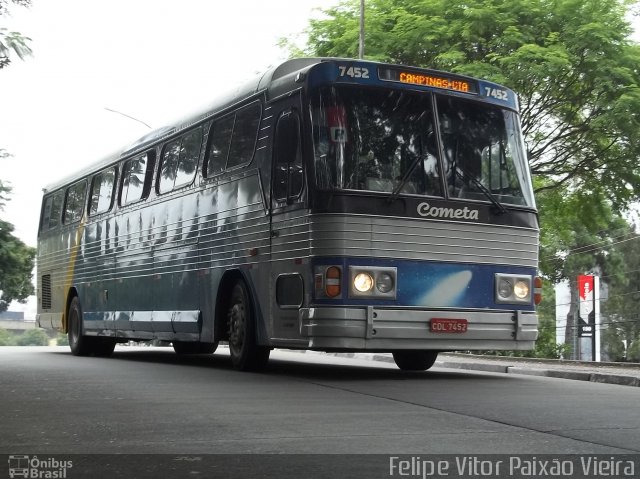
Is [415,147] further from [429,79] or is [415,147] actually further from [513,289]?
[513,289]

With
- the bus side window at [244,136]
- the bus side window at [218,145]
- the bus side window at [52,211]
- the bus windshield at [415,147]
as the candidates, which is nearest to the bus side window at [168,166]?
the bus side window at [218,145]

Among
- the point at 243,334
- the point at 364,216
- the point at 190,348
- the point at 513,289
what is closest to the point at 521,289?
the point at 513,289

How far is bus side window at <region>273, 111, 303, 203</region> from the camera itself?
1247 centimetres

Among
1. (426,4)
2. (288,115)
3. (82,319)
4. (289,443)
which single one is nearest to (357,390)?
(288,115)

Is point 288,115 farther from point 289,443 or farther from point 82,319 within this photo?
point 82,319

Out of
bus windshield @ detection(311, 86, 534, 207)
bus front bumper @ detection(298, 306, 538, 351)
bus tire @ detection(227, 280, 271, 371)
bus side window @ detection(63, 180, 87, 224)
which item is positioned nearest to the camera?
bus front bumper @ detection(298, 306, 538, 351)

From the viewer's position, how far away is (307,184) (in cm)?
1222

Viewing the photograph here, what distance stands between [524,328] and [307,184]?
3120 millimetres

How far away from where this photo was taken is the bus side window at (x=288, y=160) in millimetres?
12469

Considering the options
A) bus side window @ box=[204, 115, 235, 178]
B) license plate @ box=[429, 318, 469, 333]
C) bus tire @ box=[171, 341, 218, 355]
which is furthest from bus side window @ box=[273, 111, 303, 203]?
bus tire @ box=[171, 341, 218, 355]

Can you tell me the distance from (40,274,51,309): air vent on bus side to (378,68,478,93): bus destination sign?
13.3 meters

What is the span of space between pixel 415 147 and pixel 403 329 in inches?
80.8

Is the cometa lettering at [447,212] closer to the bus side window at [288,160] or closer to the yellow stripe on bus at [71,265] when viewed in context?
the bus side window at [288,160]

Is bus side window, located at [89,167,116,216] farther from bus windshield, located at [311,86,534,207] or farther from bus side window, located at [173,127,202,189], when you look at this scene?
bus windshield, located at [311,86,534,207]
